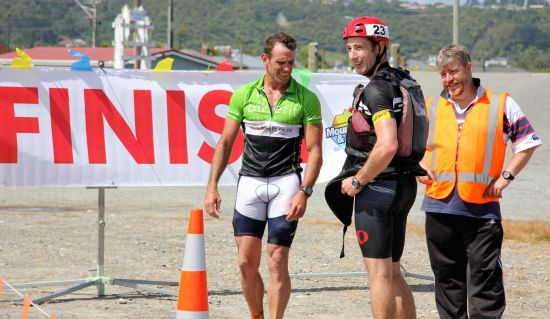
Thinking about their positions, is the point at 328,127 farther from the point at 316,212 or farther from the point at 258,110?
the point at 316,212

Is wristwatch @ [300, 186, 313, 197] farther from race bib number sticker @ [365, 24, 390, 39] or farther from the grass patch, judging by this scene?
the grass patch

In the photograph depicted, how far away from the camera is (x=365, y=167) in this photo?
6.12 m

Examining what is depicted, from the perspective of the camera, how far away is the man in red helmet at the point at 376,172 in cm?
616

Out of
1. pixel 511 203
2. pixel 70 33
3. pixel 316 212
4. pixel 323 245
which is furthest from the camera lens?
pixel 70 33

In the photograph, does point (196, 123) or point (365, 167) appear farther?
point (196, 123)

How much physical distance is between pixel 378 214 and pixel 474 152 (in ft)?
3.48

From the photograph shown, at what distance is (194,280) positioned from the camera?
6.00 meters

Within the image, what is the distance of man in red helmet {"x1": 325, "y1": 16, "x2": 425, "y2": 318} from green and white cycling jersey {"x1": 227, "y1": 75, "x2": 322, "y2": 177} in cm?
95

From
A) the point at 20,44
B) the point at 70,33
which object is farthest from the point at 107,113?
the point at 70,33

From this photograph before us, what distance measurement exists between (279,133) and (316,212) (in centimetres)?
956

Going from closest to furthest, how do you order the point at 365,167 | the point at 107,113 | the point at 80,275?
the point at 365,167
the point at 107,113
the point at 80,275

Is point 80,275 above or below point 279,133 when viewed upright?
below

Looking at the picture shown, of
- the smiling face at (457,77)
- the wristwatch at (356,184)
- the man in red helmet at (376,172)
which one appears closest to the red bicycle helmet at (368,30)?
the man in red helmet at (376,172)

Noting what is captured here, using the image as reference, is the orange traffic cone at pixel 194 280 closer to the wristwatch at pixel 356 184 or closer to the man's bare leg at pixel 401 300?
the wristwatch at pixel 356 184
